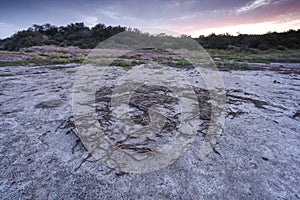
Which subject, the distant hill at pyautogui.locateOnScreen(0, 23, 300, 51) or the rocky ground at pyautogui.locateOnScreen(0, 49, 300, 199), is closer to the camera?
the rocky ground at pyautogui.locateOnScreen(0, 49, 300, 199)

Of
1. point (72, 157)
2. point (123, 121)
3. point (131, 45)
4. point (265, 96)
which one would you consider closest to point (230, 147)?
point (123, 121)

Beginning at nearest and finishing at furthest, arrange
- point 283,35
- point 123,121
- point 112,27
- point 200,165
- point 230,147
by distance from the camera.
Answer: point 200,165 → point 230,147 → point 123,121 → point 283,35 → point 112,27

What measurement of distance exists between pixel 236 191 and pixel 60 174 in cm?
138

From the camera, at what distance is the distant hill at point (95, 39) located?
2177cm

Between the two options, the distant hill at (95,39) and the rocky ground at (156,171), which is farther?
the distant hill at (95,39)

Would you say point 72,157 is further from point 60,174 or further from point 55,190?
point 55,190

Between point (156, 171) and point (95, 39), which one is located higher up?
point (95, 39)

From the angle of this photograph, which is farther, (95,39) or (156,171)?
(95,39)

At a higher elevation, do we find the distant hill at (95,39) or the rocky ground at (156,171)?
the distant hill at (95,39)

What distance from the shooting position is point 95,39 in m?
28.6

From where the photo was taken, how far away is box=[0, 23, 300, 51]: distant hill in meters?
21.8

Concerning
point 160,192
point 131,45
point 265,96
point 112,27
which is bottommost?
point 160,192

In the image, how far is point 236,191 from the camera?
1.15 m

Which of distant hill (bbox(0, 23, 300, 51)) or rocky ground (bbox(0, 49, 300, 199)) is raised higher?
distant hill (bbox(0, 23, 300, 51))
